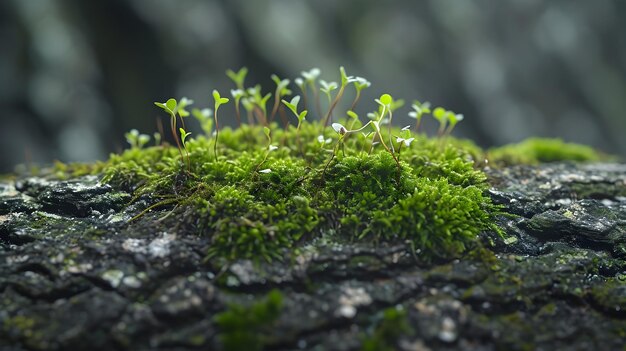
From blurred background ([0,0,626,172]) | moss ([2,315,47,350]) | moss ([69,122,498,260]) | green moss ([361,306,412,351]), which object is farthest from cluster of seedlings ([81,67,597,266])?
blurred background ([0,0,626,172])

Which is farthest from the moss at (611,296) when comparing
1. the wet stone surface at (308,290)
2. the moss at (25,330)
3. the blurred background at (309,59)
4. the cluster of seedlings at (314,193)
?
the blurred background at (309,59)

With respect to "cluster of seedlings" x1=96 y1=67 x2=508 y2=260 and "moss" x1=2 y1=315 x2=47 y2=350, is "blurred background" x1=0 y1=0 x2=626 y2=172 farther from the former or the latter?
"moss" x1=2 y1=315 x2=47 y2=350

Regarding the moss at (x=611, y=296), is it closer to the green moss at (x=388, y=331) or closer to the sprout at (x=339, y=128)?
the green moss at (x=388, y=331)

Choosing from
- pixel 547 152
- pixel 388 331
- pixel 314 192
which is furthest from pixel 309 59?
pixel 388 331

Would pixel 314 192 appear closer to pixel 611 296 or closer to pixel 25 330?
pixel 25 330

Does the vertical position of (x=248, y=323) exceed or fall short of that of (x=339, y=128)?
it falls short

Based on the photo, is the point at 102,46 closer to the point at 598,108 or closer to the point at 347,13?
the point at 347,13

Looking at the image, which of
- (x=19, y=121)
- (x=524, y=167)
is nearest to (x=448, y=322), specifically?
(x=524, y=167)
